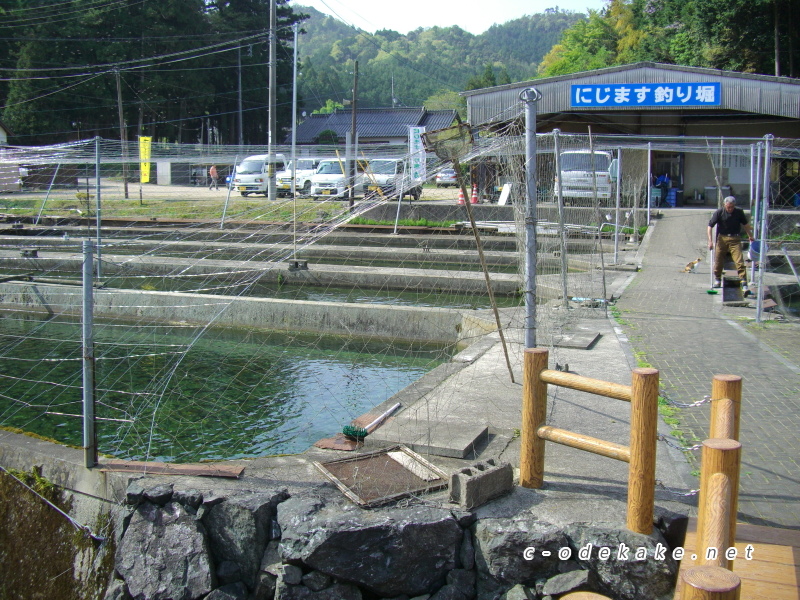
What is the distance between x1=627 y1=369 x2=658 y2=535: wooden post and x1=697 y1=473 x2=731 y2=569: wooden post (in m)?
0.68

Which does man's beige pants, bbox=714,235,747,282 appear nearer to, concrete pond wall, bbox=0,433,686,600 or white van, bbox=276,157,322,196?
concrete pond wall, bbox=0,433,686,600

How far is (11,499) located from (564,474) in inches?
167

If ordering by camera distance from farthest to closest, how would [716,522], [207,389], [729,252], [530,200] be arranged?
[729,252] → [207,389] → [530,200] → [716,522]

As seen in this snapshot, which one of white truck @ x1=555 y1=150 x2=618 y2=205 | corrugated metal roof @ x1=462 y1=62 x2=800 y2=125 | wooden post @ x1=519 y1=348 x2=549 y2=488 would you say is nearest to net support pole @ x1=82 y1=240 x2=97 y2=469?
wooden post @ x1=519 y1=348 x2=549 y2=488

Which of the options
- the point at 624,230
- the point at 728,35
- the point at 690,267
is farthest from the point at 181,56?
the point at 690,267

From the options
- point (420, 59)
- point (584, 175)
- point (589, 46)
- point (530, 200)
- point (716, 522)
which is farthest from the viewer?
point (420, 59)

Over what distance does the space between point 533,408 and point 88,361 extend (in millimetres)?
3112

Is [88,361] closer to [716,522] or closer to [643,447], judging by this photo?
[643,447]

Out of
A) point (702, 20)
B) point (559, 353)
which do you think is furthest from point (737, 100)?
point (559, 353)

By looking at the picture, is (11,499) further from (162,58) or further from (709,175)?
(162,58)

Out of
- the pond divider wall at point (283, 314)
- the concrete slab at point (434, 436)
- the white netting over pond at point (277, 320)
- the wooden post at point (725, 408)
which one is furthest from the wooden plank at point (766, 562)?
the pond divider wall at point (283, 314)

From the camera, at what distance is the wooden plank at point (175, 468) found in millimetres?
5012

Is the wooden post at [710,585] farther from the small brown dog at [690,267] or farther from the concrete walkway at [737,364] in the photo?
the small brown dog at [690,267]

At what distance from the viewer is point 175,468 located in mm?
5168
